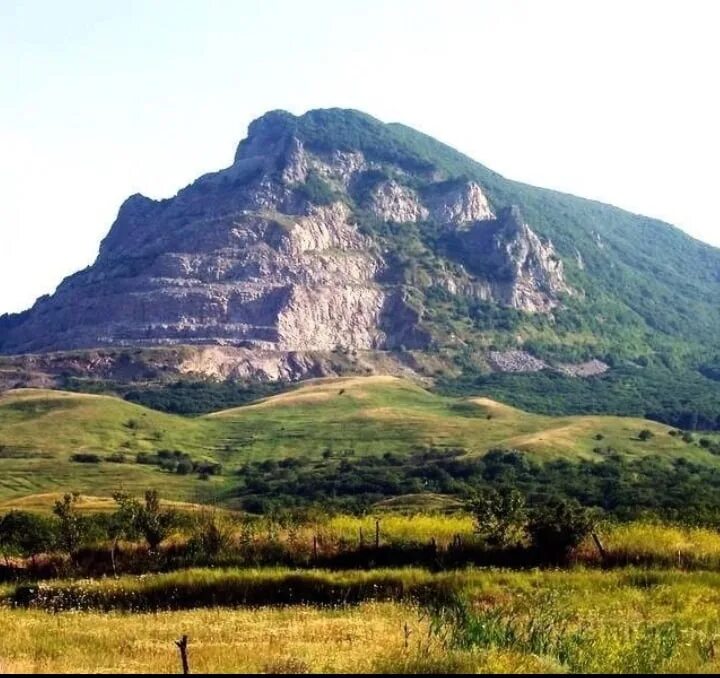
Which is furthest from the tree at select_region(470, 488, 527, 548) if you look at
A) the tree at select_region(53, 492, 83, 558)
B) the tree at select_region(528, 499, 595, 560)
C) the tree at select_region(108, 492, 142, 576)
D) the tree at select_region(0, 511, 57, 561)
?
the tree at select_region(0, 511, 57, 561)

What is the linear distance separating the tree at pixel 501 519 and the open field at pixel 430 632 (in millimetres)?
4114

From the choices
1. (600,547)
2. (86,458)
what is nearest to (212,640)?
(600,547)

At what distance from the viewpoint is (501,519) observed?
41.8 meters

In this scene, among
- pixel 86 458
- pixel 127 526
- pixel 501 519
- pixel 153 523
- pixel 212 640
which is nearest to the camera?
pixel 212 640

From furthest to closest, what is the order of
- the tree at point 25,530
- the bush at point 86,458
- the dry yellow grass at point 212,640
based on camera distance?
the bush at point 86,458, the tree at point 25,530, the dry yellow grass at point 212,640

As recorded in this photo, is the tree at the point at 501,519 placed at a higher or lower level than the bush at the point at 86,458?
higher

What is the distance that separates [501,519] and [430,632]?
19.9 metres

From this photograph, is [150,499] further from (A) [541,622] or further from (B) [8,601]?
(A) [541,622]

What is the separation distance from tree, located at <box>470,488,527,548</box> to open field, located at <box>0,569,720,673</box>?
4.11m

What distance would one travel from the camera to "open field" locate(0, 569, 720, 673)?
805 inches

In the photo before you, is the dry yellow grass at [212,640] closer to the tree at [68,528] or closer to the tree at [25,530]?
the tree at [68,528]

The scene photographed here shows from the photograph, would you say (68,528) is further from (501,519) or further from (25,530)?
(25,530)

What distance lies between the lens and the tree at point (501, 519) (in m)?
40.2

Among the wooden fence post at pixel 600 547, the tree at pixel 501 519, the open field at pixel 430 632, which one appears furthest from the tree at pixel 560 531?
the open field at pixel 430 632
